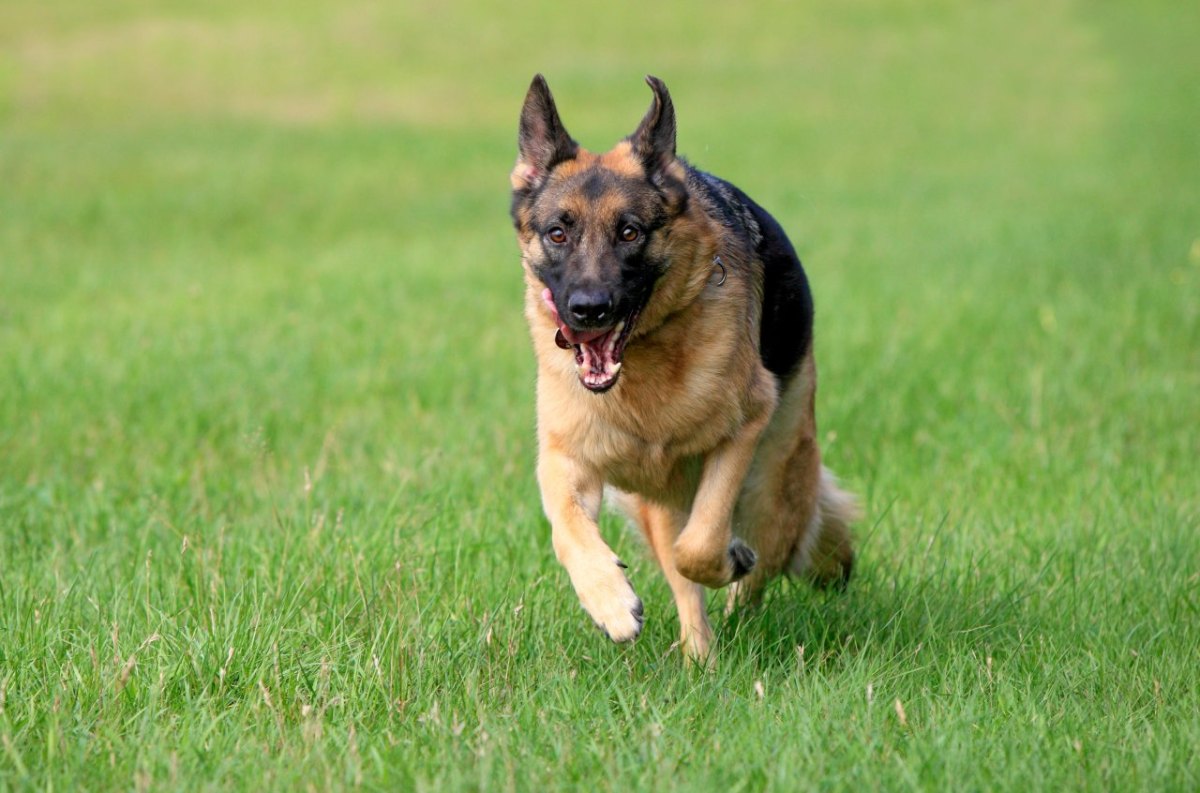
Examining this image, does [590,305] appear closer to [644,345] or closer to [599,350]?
[599,350]

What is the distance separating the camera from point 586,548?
414 cm

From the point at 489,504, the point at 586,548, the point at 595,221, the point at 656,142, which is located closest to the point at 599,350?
the point at 595,221

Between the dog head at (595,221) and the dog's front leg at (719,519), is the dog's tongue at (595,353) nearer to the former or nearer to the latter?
the dog head at (595,221)

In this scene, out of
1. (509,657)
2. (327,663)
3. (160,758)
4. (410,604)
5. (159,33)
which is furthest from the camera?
(159,33)

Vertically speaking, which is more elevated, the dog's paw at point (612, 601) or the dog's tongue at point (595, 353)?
the dog's tongue at point (595, 353)

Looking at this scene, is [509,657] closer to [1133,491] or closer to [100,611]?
[100,611]

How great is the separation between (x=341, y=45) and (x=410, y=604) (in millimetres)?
31489

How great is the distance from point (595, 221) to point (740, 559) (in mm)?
1187

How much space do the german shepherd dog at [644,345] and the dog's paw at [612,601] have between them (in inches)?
0.6

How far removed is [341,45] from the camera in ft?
111

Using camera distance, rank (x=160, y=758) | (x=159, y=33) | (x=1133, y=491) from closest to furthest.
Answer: (x=160, y=758) < (x=1133, y=491) < (x=159, y=33)

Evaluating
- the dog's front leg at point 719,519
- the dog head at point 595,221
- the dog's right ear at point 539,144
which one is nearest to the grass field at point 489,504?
the dog's front leg at point 719,519

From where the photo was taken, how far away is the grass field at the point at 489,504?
11.0 feet

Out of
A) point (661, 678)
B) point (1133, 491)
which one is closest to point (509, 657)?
point (661, 678)
